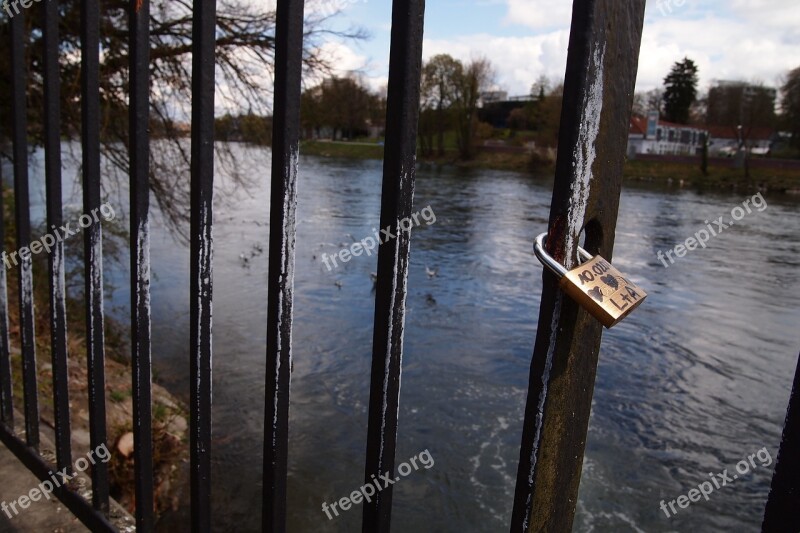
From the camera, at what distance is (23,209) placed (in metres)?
2.08

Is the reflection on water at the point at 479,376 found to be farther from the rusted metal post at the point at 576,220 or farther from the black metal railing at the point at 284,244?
the rusted metal post at the point at 576,220

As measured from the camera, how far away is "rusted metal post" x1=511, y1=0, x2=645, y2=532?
79 cm

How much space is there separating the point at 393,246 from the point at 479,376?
868 cm

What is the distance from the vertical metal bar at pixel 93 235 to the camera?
5.11 ft

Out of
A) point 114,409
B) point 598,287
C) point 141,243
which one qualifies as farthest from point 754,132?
point 598,287

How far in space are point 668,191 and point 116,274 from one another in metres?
35.8

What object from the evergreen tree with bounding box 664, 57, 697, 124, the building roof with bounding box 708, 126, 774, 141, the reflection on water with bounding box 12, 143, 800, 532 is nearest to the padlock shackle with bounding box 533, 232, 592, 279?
the reflection on water with bounding box 12, 143, 800, 532

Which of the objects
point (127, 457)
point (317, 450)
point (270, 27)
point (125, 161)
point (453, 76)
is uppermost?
point (453, 76)

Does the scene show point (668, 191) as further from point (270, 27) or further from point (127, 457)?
point (127, 457)

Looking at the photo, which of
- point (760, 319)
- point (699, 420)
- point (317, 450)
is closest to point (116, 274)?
point (317, 450)

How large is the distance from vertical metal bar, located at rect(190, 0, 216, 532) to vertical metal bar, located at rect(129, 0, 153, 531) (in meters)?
0.21

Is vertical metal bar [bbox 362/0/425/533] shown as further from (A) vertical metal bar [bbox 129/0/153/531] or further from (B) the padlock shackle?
(A) vertical metal bar [bbox 129/0/153/531]

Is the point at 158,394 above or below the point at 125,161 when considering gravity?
below

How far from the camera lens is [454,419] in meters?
8.11
